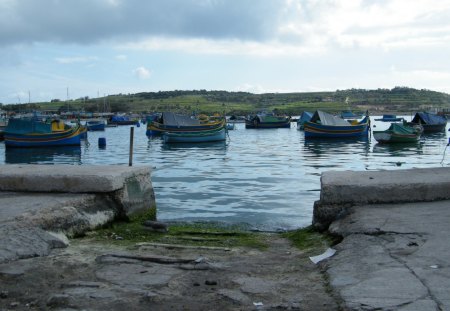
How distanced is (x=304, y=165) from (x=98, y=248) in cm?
1901

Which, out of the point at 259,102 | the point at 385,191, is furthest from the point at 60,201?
the point at 259,102

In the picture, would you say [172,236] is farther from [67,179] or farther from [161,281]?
[161,281]

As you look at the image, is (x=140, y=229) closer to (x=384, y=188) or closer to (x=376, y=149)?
(x=384, y=188)

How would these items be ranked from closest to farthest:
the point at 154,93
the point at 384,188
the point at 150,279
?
the point at 150,279 → the point at 384,188 → the point at 154,93

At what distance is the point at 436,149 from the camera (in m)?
35.5

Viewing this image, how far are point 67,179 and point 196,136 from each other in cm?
3621

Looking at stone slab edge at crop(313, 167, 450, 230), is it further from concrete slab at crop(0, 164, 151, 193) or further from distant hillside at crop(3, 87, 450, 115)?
distant hillside at crop(3, 87, 450, 115)

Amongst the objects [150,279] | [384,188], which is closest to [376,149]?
[384,188]

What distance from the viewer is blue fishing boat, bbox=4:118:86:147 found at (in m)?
39.6

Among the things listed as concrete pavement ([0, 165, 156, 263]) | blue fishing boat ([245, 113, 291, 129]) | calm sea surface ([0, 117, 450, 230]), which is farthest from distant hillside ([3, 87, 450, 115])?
concrete pavement ([0, 165, 156, 263])

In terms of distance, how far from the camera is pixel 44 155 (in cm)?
3444

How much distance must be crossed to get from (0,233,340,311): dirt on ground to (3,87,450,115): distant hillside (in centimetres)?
12327

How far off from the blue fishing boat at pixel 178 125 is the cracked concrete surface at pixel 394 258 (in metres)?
38.0

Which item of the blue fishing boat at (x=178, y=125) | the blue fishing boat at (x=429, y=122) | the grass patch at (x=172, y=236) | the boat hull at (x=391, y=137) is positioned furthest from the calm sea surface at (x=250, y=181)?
the blue fishing boat at (x=429, y=122)
